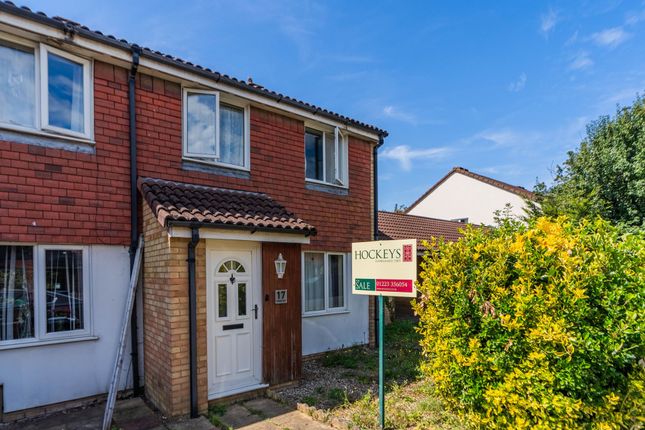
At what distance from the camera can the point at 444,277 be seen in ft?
14.6

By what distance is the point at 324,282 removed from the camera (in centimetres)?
910

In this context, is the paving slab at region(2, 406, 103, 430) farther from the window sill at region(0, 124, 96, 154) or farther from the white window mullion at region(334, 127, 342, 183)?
the white window mullion at region(334, 127, 342, 183)

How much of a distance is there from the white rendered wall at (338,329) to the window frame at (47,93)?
5839 millimetres

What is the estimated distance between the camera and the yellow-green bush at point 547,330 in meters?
3.55

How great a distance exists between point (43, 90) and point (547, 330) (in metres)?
7.51

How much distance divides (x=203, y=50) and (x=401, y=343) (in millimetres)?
9225

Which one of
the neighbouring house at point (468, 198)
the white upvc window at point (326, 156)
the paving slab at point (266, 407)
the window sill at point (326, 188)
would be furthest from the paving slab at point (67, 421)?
the neighbouring house at point (468, 198)

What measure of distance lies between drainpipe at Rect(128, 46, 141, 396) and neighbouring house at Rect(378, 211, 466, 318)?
974cm

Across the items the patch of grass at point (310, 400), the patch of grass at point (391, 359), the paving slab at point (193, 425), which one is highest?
the paving slab at point (193, 425)

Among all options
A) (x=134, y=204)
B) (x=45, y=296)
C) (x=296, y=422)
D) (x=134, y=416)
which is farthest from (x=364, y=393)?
(x=45, y=296)

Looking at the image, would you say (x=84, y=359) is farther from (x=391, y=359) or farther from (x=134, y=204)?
(x=391, y=359)

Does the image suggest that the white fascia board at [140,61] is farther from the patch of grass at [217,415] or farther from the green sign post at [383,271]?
the patch of grass at [217,415]

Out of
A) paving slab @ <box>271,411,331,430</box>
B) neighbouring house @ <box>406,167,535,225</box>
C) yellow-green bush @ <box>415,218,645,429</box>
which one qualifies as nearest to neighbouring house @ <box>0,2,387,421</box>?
paving slab @ <box>271,411,331,430</box>

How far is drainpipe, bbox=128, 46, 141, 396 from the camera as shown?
238 inches
